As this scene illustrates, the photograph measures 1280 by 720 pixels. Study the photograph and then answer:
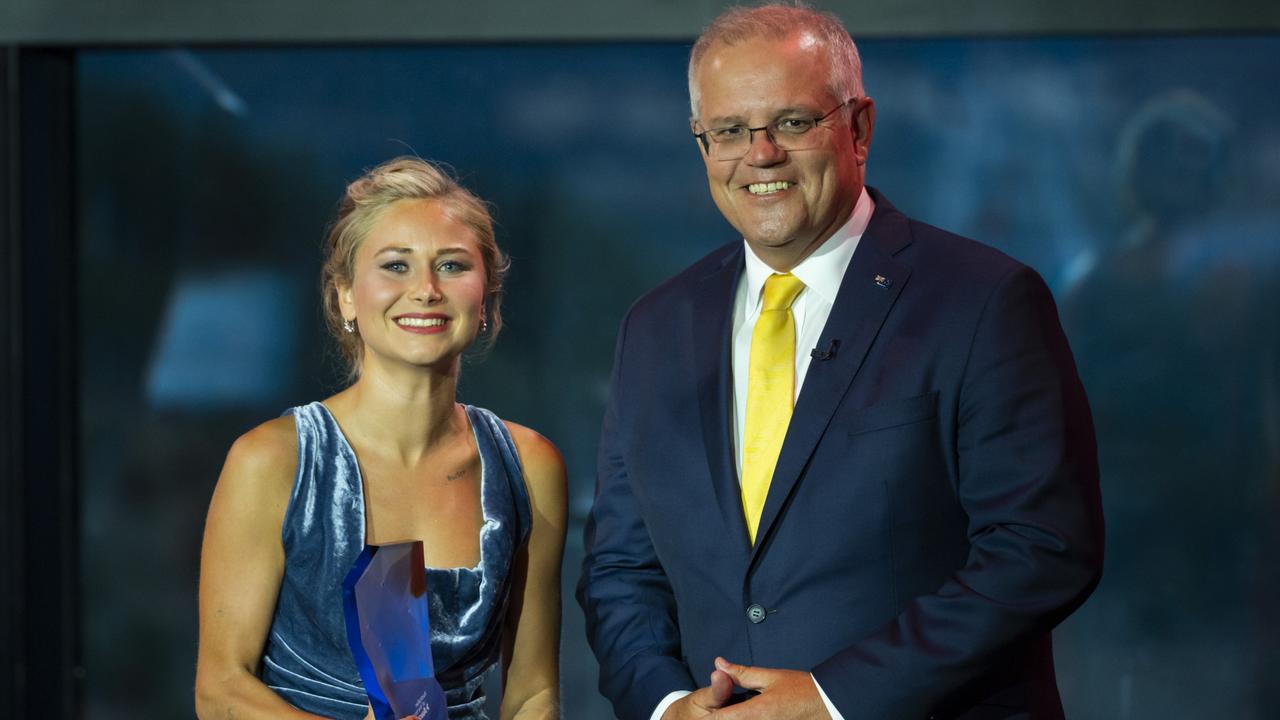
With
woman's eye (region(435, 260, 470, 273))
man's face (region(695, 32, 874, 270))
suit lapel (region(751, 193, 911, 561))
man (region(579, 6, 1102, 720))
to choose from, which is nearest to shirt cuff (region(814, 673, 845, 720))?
man (region(579, 6, 1102, 720))

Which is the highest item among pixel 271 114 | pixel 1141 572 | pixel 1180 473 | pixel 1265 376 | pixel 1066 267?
pixel 271 114

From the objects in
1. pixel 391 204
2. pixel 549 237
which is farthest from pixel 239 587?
pixel 549 237

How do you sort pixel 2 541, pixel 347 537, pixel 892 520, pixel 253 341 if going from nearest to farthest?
pixel 892 520
pixel 347 537
pixel 2 541
pixel 253 341

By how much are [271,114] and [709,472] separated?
2.65 metres

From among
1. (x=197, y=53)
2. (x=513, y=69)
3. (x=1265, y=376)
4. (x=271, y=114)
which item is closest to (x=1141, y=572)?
(x=1265, y=376)

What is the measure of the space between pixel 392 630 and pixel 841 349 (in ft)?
2.51

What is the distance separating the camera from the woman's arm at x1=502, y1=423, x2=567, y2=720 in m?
2.37

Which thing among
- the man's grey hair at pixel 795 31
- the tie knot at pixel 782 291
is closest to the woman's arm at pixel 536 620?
the tie knot at pixel 782 291

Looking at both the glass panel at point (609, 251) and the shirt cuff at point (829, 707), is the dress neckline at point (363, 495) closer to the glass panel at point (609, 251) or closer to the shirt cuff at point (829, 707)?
the shirt cuff at point (829, 707)

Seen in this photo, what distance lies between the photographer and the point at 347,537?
2.25 m

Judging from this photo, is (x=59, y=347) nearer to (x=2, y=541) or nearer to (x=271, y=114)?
(x=2, y=541)

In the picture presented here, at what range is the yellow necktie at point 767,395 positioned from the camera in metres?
2.03

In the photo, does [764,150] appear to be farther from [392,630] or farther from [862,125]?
[392,630]

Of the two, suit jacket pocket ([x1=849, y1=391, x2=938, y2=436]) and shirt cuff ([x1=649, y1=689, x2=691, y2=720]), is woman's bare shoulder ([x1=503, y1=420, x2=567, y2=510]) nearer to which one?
shirt cuff ([x1=649, y1=689, x2=691, y2=720])
